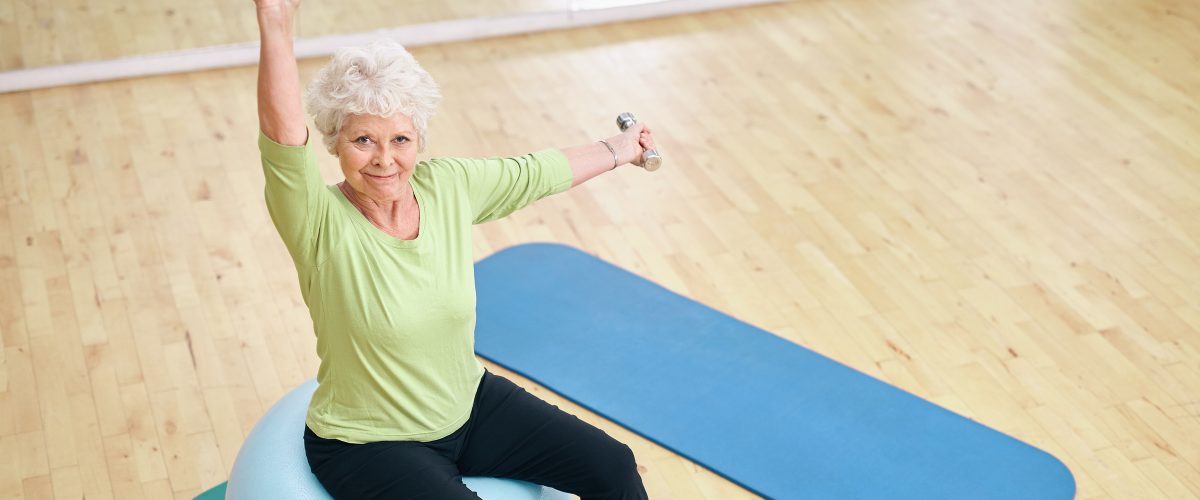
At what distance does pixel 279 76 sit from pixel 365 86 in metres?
0.23

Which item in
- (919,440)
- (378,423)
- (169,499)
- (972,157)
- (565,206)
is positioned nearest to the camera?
(378,423)

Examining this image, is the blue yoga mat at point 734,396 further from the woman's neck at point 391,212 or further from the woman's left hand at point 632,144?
the woman's neck at point 391,212

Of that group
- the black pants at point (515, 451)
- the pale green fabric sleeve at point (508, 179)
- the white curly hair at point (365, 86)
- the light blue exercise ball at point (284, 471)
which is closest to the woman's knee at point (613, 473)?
the black pants at point (515, 451)

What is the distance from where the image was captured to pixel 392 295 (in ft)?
6.93

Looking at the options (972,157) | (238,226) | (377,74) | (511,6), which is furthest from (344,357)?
(511,6)

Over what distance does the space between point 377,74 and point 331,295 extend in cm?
35

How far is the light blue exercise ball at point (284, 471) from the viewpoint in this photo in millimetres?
2246

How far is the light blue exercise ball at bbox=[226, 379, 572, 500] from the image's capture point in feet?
7.37

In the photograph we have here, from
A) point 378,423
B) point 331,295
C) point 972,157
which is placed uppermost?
point 331,295

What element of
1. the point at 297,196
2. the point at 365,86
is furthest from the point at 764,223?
the point at 297,196

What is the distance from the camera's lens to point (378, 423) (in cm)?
221

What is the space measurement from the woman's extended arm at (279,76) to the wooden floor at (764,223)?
1.26 metres

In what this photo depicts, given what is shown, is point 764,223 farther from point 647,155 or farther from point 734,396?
point 647,155

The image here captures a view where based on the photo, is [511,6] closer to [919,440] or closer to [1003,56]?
[1003,56]
